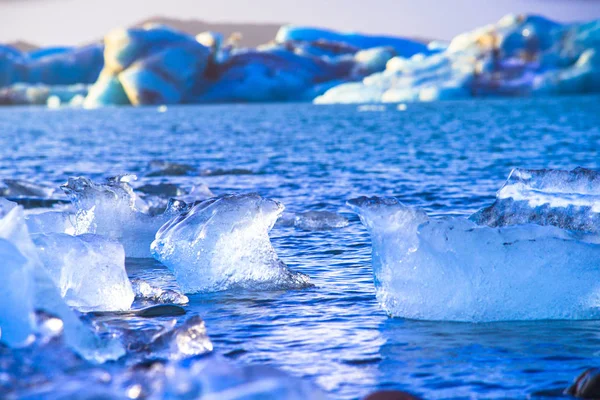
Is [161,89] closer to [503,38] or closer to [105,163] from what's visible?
[503,38]

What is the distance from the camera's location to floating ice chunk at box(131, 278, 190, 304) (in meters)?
8.74

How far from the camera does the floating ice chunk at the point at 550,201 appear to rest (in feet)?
30.5

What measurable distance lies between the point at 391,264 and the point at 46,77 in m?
102

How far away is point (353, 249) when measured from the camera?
11.6 m

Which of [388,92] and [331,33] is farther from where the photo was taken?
[331,33]

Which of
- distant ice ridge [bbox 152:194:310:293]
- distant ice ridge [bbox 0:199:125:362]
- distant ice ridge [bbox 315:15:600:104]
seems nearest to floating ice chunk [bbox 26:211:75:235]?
distant ice ridge [bbox 152:194:310:293]

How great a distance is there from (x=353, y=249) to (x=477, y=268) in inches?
156

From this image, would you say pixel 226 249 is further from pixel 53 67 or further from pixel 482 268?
pixel 53 67

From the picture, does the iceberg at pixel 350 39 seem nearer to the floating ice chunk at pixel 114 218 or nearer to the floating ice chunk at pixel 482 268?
the floating ice chunk at pixel 114 218

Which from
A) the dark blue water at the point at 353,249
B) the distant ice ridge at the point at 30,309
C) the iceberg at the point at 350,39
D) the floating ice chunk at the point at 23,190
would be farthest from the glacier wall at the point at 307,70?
the distant ice ridge at the point at 30,309

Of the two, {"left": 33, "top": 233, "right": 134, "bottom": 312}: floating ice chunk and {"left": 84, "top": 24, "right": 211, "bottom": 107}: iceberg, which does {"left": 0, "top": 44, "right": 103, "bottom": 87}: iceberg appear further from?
{"left": 33, "top": 233, "right": 134, "bottom": 312}: floating ice chunk

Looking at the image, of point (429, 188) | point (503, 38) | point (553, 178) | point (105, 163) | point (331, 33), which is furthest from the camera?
point (331, 33)

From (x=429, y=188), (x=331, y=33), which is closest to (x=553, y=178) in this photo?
(x=429, y=188)

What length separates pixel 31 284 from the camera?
6496 mm
